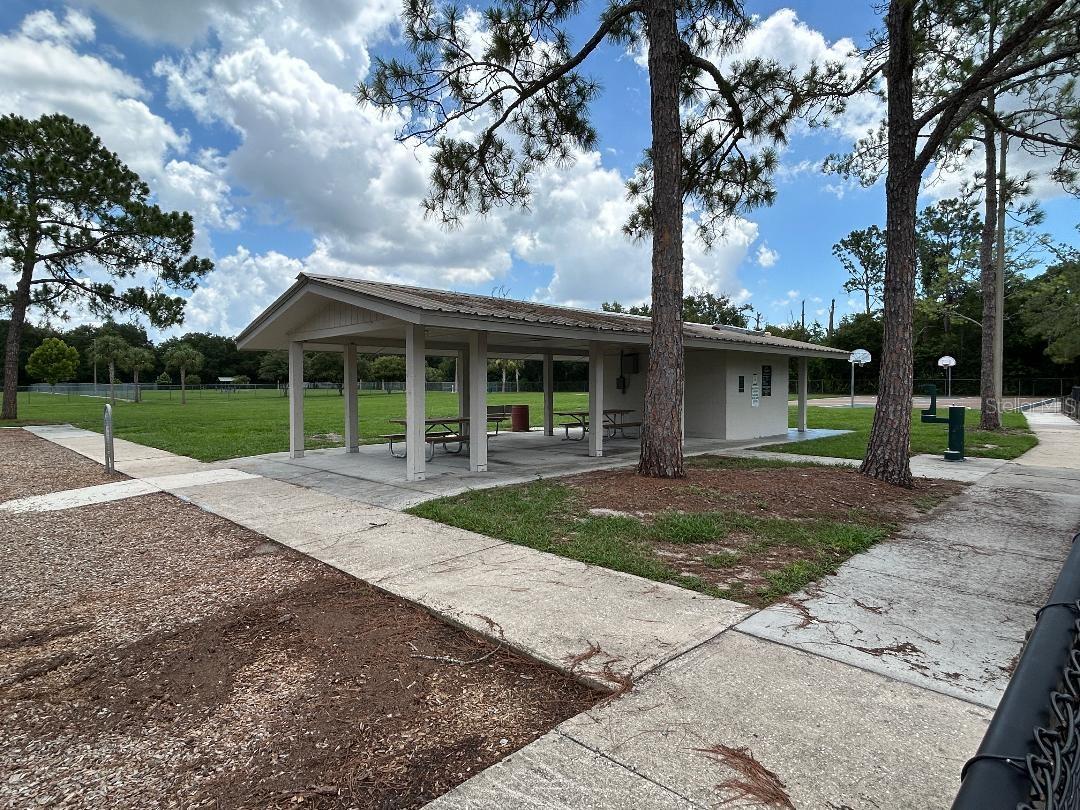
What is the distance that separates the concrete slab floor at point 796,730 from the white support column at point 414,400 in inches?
249

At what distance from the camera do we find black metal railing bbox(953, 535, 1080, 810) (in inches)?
27.0

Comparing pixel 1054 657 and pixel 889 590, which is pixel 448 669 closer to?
pixel 1054 657

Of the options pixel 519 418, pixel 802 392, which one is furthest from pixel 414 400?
pixel 802 392

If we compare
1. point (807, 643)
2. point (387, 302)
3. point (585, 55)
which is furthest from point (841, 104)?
point (807, 643)

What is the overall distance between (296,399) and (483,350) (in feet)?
13.6

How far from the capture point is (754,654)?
327 centimetres

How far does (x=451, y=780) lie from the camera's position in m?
2.34

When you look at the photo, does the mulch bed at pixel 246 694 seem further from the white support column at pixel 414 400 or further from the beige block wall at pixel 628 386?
the beige block wall at pixel 628 386

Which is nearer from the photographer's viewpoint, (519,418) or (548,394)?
(548,394)

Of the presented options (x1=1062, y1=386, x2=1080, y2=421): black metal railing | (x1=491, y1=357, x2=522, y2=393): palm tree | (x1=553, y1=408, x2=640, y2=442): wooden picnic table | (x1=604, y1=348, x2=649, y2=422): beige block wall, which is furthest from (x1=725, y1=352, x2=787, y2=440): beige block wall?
(x1=491, y1=357, x2=522, y2=393): palm tree

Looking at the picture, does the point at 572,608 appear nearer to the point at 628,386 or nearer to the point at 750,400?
the point at 628,386

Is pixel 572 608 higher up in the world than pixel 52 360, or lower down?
lower down

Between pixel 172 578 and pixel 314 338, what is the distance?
690cm

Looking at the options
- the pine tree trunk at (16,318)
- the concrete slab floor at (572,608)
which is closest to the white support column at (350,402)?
the concrete slab floor at (572,608)
